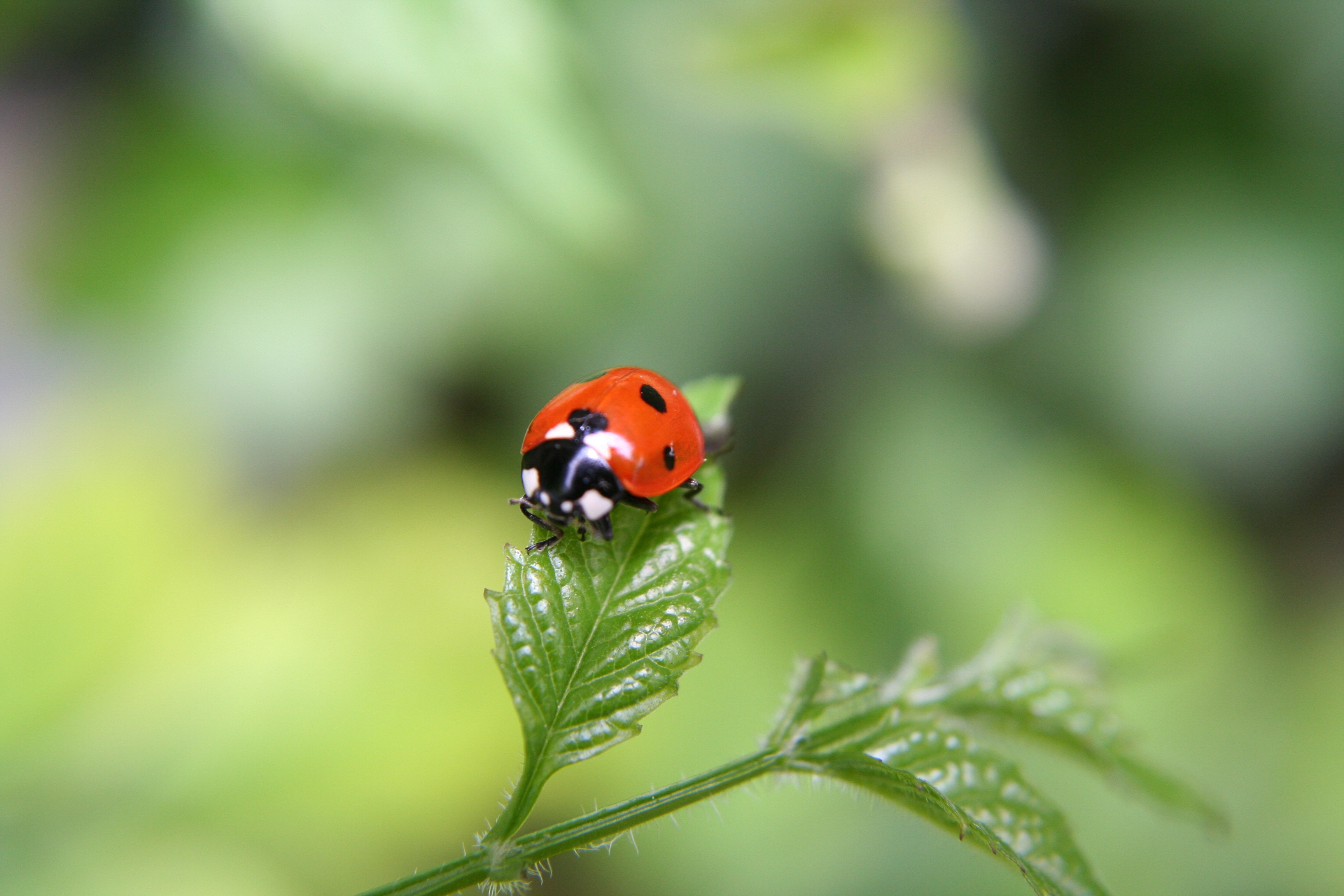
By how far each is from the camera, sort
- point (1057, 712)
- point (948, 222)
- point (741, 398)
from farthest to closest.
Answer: point (741, 398)
point (948, 222)
point (1057, 712)

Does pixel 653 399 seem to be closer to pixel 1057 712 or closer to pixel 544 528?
pixel 544 528

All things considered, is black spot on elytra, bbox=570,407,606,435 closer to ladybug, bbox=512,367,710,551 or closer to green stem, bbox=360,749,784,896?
ladybug, bbox=512,367,710,551

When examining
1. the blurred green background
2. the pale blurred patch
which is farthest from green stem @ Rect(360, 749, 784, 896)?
the pale blurred patch

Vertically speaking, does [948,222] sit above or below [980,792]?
above

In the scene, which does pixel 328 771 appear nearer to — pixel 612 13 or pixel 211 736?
pixel 211 736

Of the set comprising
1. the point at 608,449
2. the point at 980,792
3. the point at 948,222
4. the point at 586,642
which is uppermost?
the point at 948,222

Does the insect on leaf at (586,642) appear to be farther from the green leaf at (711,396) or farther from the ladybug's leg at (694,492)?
the green leaf at (711,396)

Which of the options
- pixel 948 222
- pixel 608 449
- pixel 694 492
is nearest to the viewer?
pixel 694 492

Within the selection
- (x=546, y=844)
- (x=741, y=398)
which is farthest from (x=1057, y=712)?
(x=741, y=398)
